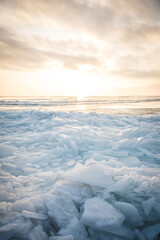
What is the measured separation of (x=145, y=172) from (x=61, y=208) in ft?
4.09

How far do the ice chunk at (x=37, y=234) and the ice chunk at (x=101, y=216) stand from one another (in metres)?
0.37

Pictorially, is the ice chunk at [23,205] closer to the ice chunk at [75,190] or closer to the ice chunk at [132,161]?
the ice chunk at [75,190]

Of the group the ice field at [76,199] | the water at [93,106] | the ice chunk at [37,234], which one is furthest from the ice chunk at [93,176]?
the water at [93,106]

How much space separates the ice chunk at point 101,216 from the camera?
115 centimetres

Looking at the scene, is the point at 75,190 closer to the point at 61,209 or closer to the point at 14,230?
the point at 61,209

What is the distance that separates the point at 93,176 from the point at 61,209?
0.53 metres

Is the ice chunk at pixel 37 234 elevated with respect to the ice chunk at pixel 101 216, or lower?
lower

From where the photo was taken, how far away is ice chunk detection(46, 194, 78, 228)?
1262mm

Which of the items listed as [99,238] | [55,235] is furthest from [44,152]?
[99,238]

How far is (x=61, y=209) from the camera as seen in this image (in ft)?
4.39

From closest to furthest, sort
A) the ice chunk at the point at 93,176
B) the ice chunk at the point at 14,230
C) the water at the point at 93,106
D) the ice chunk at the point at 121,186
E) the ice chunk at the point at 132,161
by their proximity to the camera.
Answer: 1. the ice chunk at the point at 14,230
2. the ice chunk at the point at 121,186
3. the ice chunk at the point at 93,176
4. the ice chunk at the point at 132,161
5. the water at the point at 93,106

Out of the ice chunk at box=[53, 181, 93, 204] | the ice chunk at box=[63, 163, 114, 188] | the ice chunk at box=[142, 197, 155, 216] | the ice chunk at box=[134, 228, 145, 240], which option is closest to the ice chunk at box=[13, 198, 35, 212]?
the ice chunk at box=[53, 181, 93, 204]

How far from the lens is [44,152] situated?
2742 millimetres

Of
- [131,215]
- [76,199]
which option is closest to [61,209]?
[76,199]
